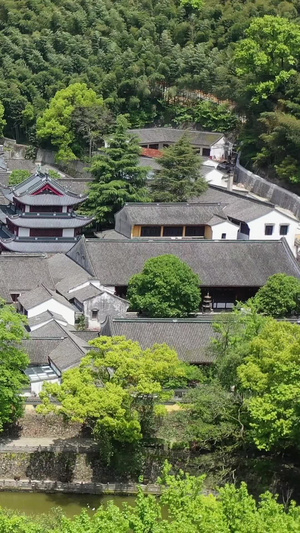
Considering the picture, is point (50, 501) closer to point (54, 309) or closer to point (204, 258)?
point (54, 309)

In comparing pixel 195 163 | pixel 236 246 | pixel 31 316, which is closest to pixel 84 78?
pixel 195 163

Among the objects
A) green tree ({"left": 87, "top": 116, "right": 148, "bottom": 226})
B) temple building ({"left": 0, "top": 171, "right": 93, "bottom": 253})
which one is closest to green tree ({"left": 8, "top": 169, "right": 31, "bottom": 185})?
green tree ({"left": 87, "top": 116, "right": 148, "bottom": 226})

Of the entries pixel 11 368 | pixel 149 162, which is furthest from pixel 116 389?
pixel 149 162

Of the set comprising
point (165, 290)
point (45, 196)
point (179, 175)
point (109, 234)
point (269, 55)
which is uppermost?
point (269, 55)

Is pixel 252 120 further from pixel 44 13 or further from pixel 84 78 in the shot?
pixel 44 13

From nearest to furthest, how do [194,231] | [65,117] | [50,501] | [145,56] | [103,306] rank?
[50,501]
[103,306]
[194,231]
[65,117]
[145,56]

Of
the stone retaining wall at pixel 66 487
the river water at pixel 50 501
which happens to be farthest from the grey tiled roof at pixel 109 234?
the river water at pixel 50 501
